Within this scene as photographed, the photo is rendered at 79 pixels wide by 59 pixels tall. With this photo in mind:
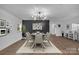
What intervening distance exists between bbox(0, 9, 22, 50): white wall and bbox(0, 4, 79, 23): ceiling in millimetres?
260

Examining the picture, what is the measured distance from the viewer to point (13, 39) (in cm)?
388

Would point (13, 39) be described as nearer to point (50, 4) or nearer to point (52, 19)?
point (52, 19)

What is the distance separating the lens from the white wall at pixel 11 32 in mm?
3393

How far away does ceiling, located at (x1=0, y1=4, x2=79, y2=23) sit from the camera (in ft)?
9.45

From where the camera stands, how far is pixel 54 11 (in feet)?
10.3

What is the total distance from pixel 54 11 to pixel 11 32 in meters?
1.74

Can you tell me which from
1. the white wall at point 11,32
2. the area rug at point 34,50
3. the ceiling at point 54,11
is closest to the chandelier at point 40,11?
the ceiling at point 54,11

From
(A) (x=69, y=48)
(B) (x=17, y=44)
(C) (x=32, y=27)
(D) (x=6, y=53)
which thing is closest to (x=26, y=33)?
(C) (x=32, y=27)

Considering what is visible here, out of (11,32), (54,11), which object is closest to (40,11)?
(54,11)

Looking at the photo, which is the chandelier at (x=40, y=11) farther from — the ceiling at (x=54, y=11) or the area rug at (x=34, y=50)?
the area rug at (x=34, y=50)

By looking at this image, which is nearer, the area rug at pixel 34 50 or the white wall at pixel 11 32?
the area rug at pixel 34 50

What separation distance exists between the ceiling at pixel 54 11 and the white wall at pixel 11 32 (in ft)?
0.85
